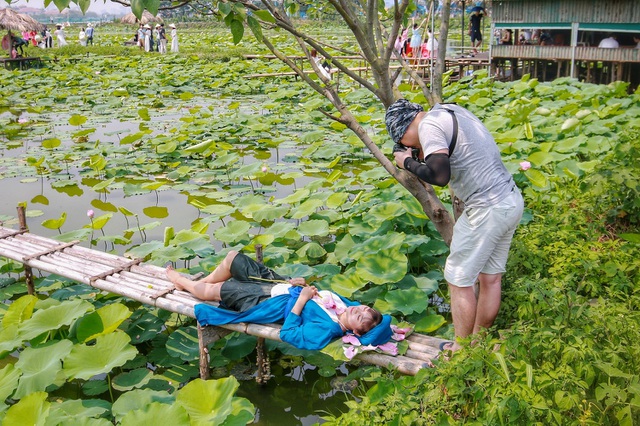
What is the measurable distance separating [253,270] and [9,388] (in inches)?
46.8

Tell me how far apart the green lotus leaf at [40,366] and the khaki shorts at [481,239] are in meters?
1.67

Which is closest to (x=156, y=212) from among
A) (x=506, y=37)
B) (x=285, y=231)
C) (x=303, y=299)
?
(x=285, y=231)

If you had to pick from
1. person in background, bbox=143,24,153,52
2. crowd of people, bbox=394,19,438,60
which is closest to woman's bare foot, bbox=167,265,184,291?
crowd of people, bbox=394,19,438,60

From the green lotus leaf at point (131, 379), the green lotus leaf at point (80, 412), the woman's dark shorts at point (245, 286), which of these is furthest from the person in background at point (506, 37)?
the green lotus leaf at point (80, 412)

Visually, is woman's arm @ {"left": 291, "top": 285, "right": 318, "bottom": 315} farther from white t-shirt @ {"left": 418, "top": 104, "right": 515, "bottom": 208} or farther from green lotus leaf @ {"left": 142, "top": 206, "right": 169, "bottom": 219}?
green lotus leaf @ {"left": 142, "top": 206, "right": 169, "bottom": 219}

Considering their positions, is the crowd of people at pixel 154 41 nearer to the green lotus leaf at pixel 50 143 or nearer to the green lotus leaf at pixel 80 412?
the green lotus leaf at pixel 50 143

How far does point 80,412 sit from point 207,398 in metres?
0.58

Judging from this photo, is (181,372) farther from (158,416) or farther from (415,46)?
(415,46)

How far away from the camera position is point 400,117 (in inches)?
99.9

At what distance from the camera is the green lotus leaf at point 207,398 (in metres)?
2.51

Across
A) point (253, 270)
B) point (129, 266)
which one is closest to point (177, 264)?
point (129, 266)

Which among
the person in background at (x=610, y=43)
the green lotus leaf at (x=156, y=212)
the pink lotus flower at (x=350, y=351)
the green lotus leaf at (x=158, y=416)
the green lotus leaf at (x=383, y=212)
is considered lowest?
the green lotus leaf at (x=156, y=212)

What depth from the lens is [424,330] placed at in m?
3.25

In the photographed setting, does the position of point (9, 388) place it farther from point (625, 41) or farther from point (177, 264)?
point (625, 41)
